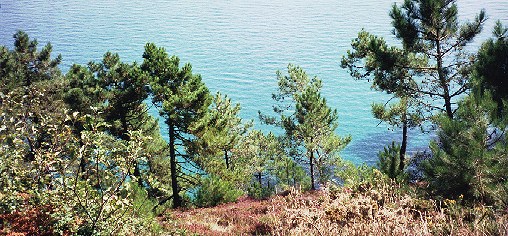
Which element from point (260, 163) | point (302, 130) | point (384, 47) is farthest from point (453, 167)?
point (260, 163)

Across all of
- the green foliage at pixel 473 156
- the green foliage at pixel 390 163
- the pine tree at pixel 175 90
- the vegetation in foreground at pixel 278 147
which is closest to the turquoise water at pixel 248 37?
the vegetation in foreground at pixel 278 147

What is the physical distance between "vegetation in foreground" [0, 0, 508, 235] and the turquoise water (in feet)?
115

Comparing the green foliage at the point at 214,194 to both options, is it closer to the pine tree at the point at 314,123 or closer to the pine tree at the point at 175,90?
the pine tree at the point at 175,90

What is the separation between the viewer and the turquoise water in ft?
238

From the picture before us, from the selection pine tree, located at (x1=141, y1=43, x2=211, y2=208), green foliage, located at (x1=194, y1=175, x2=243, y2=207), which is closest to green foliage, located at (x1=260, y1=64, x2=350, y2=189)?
green foliage, located at (x1=194, y1=175, x2=243, y2=207)

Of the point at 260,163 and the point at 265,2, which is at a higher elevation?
the point at 265,2

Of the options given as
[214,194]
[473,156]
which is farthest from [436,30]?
[214,194]

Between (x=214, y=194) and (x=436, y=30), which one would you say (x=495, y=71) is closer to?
(x=436, y=30)

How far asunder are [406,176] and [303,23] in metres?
114

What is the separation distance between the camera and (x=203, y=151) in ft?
74.8

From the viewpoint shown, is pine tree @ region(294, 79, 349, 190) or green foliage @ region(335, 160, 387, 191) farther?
pine tree @ region(294, 79, 349, 190)

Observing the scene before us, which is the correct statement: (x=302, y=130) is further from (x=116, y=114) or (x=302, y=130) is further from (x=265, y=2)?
(x=265, y=2)

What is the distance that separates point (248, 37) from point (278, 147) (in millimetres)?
79586

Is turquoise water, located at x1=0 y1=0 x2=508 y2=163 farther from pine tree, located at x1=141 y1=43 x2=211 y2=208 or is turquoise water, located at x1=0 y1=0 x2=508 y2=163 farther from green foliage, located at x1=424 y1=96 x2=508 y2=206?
green foliage, located at x1=424 y1=96 x2=508 y2=206
